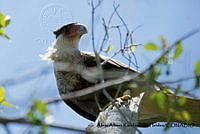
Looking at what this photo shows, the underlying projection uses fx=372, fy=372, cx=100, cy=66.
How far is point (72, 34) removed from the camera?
192 inches

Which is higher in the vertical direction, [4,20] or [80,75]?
[4,20]

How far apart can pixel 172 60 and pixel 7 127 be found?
698mm

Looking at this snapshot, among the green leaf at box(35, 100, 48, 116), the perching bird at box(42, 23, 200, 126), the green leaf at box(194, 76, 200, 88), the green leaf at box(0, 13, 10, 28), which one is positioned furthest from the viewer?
the perching bird at box(42, 23, 200, 126)

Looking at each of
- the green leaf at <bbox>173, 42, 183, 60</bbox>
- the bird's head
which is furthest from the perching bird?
the green leaf at <bbox>173, 42, 183, 60</bbox>

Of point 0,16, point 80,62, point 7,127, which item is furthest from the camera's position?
point 80,62

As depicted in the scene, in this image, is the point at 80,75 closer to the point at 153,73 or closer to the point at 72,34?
the point at 72,34

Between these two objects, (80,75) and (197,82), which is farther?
(80,75)

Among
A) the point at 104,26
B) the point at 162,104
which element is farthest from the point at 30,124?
the point at 104,26

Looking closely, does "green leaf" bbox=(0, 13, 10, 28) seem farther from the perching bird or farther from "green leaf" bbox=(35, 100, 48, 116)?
the perching bird

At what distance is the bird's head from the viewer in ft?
15.8

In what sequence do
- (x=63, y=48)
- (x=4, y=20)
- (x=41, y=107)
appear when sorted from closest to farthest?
(x=41, y=107) → (x=4, y=20) → (x=63, y=48)

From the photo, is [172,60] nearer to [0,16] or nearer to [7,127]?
[7,127]

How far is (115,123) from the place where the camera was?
9.12 ft

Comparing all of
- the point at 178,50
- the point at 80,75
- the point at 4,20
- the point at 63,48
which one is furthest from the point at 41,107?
the point at 63,48
